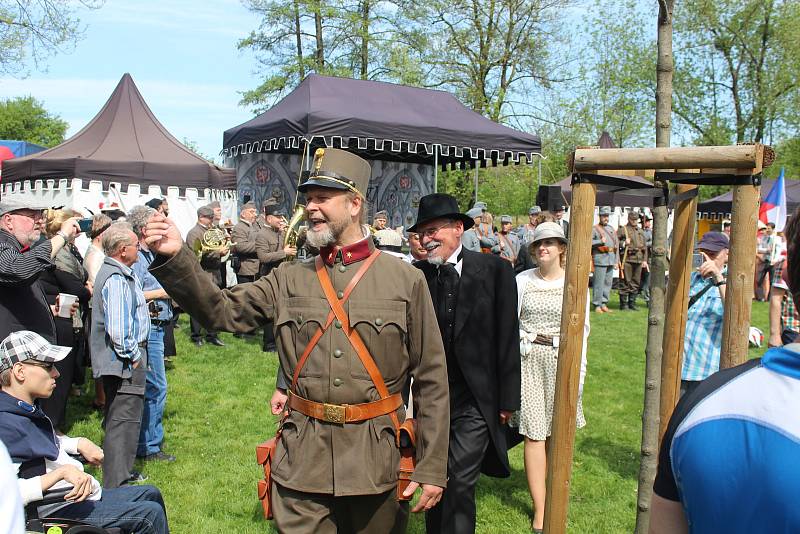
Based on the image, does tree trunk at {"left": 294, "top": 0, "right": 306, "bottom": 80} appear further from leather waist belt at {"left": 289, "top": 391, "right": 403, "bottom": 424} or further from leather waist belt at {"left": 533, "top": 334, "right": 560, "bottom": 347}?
leather waist belt at {"left": 289, "top": 391, "right": 403, "bottom": 424}

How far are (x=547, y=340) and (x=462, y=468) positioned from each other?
4.13 feet

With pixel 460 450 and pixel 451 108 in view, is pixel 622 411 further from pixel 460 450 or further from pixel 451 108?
pixel 451 108

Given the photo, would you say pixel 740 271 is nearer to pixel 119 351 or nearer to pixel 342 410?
pixel 342 410

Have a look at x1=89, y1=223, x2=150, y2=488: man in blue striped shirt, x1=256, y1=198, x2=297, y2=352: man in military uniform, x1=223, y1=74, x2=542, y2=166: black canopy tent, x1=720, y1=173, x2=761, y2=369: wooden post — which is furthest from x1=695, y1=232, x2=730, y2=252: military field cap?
x1=223, y1=74, x2=542, y2=166: black canopy tent

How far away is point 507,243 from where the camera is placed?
15812 millimetres

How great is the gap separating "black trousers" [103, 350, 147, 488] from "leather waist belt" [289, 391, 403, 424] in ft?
8.36

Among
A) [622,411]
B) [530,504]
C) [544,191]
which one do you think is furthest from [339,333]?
[544,191]

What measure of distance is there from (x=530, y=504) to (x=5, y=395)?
3.65 m

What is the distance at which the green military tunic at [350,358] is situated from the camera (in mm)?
2980

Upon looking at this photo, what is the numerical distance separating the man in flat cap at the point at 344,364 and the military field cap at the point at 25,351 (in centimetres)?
150

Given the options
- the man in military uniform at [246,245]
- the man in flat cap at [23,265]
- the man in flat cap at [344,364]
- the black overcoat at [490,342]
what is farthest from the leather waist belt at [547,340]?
the man in military uniform at [246,245]

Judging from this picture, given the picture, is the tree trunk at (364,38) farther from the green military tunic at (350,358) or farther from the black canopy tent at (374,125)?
the green military tunic at (350,358)

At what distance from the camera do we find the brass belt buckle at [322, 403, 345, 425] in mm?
3002

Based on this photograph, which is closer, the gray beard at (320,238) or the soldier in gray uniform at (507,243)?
the gray beard at (320,238)
